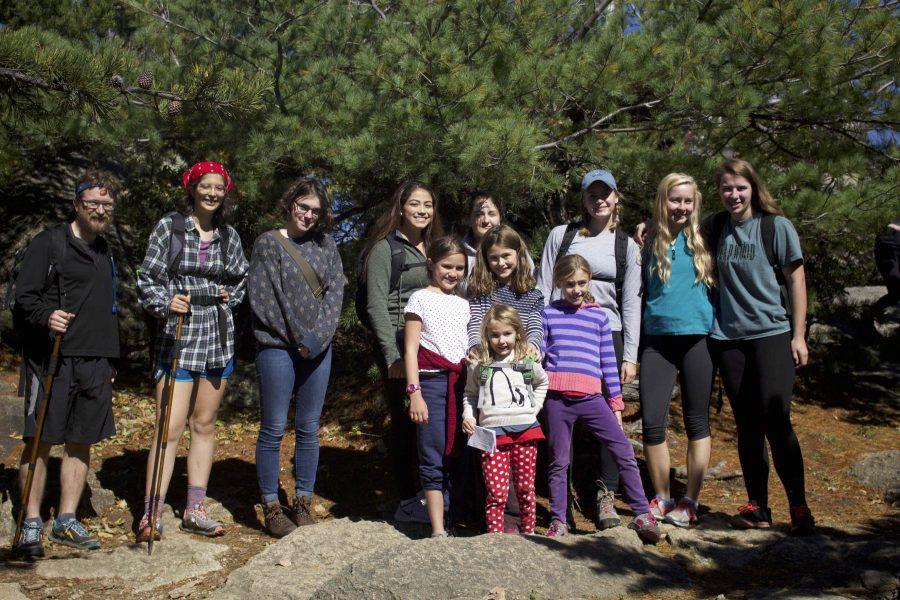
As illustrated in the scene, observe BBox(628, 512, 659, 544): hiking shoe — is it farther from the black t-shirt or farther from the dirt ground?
the black t-shirt

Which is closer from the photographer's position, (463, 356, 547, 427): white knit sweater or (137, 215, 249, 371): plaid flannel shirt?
(463, 356, 547, 427): white knit sweater

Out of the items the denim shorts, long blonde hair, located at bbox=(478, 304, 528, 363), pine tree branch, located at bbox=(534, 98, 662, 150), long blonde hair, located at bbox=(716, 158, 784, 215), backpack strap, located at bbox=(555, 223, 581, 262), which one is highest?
pine tree branch, located at bbox=(534, 98, 662, 150)

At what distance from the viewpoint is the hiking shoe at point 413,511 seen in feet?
13.9

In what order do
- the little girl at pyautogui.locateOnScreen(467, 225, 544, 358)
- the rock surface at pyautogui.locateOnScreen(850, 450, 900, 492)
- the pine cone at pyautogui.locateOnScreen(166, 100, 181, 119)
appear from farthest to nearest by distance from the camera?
1. the rock surface at pyautogui.locateOnScreen(850, 450, 900, 492)
2. the pine cone at pyautogui.locateOnScreen(166, 100, 181, 119)
3. the little girl at pyautogui.locateOnScreen(467, 225, 544, 358)

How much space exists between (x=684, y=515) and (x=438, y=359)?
5.11 feet

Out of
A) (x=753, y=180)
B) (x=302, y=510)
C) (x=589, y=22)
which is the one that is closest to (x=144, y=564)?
(x=302, y=510)

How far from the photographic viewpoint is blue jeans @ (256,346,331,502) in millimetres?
4082

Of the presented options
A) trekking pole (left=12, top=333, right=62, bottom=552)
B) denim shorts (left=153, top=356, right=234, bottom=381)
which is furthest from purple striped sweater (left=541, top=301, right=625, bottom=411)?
trekking pole (left=12, top=333, right=62, bottom=552)

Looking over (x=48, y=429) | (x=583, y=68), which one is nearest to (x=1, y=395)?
(x=48, y=429)

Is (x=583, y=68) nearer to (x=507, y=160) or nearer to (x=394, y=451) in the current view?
(x=507, y=160)

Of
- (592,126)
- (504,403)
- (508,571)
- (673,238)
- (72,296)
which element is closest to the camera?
(508,571)

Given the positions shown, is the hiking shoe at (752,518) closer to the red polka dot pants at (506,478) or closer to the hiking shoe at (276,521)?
the red polka dot pants at (506,478)

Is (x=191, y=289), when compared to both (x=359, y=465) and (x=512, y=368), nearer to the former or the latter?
(x=512, y=368)

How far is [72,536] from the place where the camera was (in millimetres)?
4027
